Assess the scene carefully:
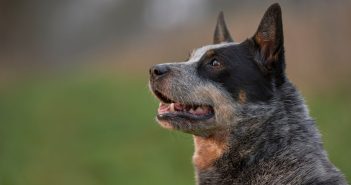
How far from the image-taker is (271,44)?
20.3 ft

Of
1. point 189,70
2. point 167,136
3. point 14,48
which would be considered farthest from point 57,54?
point 189,70

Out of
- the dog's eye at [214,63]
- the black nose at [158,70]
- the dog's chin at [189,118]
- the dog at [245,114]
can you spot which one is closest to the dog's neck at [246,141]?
the dog at [245,114]

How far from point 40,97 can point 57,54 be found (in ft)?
54.0

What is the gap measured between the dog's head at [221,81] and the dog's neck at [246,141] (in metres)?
0.08

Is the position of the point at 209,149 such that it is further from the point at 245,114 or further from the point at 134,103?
the point at 134,103

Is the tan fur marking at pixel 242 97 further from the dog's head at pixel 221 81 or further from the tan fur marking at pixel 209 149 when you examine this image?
the tan fur marking at pixel 209 149

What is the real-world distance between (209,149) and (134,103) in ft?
36.7

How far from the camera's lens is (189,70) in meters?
6.24

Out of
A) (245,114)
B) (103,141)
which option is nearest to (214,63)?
(245,114)

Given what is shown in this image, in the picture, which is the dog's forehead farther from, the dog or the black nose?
the black nose

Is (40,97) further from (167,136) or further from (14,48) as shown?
(14,48)

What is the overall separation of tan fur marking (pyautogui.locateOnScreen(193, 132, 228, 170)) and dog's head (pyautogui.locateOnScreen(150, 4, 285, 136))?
7 centimetres

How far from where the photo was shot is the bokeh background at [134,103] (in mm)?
11008

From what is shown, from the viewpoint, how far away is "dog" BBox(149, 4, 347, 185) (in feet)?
19.2
